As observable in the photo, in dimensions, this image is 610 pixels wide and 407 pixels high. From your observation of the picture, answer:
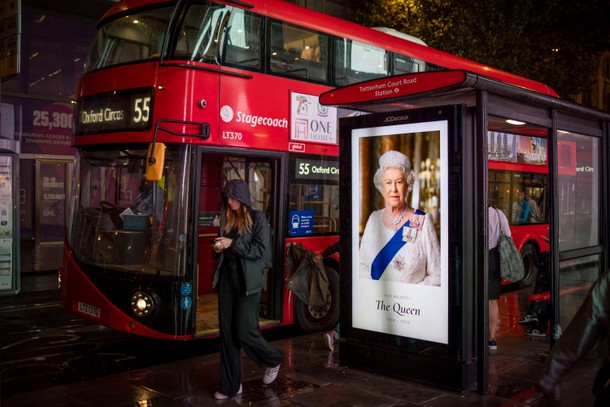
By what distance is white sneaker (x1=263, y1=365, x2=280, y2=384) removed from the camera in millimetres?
6121

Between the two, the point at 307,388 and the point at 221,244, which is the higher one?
the point at 221,244

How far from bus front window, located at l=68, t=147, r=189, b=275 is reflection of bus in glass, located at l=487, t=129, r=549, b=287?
658 centimetres

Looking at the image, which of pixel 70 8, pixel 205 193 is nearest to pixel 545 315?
pixel 205 193

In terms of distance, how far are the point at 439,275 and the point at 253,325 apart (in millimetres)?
1753

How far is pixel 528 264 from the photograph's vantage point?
A: 13.4m

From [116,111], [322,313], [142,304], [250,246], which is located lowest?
[322,313]

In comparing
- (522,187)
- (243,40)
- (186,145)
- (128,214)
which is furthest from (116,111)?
(522,187)

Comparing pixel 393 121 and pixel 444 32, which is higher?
pixel 444 32

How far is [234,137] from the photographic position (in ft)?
24.7

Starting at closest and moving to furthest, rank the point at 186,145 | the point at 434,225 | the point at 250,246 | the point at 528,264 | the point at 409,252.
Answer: the point at 250,246 → the point at 434,225 → the point at 409,252 → the point at 186,145 → the point at 528,264

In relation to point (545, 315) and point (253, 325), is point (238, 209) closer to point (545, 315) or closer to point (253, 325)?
point (253, 325)

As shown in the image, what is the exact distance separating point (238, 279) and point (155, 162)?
1.50 meters

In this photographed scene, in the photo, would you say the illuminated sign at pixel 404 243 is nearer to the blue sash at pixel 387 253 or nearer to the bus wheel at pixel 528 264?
the blue sash at pixel 387 253

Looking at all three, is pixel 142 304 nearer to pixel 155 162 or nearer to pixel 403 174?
pixel 155 162
